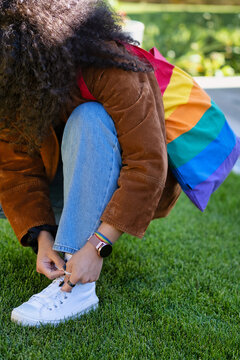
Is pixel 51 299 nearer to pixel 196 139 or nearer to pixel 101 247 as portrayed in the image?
pixel 101 247

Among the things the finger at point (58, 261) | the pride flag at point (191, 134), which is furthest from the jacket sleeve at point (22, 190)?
the pride flag at point (191, 134)

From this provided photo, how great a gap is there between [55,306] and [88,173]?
45 cm

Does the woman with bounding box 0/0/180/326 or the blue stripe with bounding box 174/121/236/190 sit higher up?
the woman with bounding box 0/0/180/326

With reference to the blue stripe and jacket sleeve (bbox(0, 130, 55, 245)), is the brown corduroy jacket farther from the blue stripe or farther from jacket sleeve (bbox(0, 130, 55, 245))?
jacket sleeve (bbox(0, 130, 55, 245))

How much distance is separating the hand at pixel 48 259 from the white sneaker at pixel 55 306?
0.04 m

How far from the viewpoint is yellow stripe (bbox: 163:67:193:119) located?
155 centimetres

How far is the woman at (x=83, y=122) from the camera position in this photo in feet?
4.13

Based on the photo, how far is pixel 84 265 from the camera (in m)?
1.38

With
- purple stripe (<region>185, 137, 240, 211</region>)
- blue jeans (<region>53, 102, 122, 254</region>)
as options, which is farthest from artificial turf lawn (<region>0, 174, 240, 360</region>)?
purple stripe (<region>185, 137, 240, 211</region>)

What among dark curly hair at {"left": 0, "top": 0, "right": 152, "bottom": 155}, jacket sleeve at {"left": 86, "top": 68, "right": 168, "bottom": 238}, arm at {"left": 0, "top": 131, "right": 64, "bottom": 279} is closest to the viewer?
dark curly hair at {"left": 0, "top": 0, "right": 152, "bottom": 155}

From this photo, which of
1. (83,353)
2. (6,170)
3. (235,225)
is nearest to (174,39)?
(235,225)

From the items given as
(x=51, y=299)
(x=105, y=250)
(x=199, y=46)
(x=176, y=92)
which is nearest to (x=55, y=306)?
(x=51, y=299)

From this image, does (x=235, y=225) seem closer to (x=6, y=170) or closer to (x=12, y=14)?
(x=6, y=170)

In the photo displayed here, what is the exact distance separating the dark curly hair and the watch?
0.35 metres
